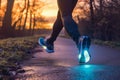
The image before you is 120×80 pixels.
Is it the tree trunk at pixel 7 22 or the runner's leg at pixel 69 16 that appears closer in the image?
the runner's leg at pixel 69 16

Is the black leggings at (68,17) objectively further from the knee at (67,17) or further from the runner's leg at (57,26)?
the runner's leg at (57,26)

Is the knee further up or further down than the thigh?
further down

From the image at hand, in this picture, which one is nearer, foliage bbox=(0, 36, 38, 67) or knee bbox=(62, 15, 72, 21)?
knee bbox=(62, 15, 72, 21)

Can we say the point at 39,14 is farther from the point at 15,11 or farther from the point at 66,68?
the point at 66,68

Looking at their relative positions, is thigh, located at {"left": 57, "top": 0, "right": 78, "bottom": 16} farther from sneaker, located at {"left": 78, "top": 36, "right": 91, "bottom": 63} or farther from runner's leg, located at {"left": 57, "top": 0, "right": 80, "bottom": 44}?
sneaker, located at {"left": 78, "top": 36, "right": 91, "bottom": 63}

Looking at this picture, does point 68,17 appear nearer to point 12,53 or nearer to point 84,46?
point 84,46

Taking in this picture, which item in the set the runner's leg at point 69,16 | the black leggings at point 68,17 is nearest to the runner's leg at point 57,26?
the black leggings at point 68,17

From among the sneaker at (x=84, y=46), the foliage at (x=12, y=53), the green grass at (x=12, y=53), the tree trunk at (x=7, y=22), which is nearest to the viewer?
the sneaker at (x=84, y=46)

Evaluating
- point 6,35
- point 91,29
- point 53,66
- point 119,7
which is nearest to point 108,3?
point 119,7

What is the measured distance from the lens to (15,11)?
46844 millimetres

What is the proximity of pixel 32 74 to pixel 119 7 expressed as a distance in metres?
23.2

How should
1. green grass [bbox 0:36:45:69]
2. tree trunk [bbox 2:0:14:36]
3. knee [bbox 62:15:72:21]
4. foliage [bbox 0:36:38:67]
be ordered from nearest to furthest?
1. knee [bbox 62:15:72:21]
2. green grass [bbox 0:36:45:69]
3. foliage [bbox 0:36:38:67]
4. tree trunk [bbox 2:0:14:36]

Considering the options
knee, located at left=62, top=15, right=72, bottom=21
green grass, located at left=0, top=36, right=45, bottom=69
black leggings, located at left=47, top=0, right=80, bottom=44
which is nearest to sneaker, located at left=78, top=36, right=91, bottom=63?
black leggings, located at left=47, top=0, right=80, bottom=44

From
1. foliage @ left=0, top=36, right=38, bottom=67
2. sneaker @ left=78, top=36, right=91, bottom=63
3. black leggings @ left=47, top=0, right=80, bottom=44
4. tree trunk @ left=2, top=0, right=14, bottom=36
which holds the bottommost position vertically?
tree trunk @ left=2, top=0, right=14, bottom=36
